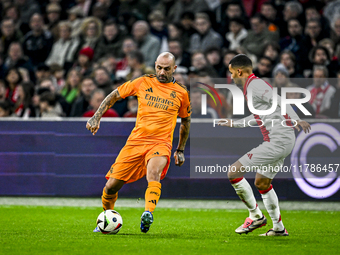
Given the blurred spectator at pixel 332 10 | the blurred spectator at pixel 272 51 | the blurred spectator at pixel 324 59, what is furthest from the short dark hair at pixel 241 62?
the blurred spectator at pixel 332 10

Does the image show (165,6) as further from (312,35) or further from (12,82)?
(12,82)

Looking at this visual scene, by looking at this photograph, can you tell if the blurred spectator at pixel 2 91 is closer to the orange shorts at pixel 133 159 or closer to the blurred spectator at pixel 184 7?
the blurred spectator at pixel 184 7

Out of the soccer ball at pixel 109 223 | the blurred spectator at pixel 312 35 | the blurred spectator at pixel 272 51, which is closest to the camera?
the soccer ball at pixel 109 223

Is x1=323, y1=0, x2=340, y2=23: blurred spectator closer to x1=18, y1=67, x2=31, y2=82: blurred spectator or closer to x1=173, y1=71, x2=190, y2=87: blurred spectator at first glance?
x1=173, y1=71, x2=190, y2=87: blurred spectator

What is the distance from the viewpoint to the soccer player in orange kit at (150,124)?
637 centimetres

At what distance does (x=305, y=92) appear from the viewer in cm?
1004

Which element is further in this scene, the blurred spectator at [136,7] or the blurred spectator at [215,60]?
the blurred spectator at [136,7]

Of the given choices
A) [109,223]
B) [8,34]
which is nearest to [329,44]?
[109,223]

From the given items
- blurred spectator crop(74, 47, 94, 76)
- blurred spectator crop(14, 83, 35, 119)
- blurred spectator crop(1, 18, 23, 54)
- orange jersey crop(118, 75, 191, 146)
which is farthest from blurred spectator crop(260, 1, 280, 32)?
blurred spectator crop(1, 18, 23, 54)

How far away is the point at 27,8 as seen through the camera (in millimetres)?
16516

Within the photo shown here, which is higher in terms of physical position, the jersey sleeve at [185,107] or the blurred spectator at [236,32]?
the blurred spectator at [236,32]

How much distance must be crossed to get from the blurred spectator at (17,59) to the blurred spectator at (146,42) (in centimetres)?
299

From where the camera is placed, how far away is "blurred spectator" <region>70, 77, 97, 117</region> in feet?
37.1

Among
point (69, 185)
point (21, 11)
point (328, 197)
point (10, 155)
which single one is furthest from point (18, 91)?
point (328, 197)
